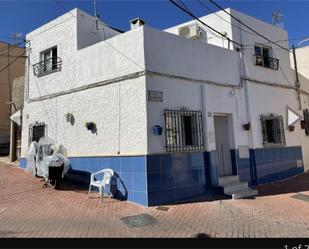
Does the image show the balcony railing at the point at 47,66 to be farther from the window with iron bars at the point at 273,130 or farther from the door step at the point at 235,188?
the window with iron bars at the point at 273,130

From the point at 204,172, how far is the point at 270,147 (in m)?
4.34

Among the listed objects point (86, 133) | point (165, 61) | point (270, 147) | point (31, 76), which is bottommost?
point (270, 147)

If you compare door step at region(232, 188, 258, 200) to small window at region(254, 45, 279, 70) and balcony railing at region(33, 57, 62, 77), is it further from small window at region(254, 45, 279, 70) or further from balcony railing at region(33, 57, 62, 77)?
balcony railing at region(33, 57, 62, 77)

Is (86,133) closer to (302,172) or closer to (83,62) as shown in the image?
(83,62)

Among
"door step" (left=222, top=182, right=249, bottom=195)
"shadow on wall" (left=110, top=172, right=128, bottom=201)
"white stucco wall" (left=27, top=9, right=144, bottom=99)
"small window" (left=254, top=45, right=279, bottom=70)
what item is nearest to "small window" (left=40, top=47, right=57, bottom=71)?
"white stucco wall" (left=27, top=9, right=144, bottom=99)

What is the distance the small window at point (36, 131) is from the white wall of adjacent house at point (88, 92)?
268mm

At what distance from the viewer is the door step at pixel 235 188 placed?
30.5ft

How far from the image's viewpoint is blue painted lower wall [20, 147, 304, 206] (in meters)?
8.11

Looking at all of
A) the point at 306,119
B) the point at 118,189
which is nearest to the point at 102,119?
the point at 118,189

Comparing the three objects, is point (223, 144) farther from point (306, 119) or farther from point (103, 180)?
point (306, 119)

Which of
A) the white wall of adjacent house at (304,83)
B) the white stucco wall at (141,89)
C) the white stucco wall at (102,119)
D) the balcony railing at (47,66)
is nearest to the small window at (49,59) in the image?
the balcony railing at (47,66)

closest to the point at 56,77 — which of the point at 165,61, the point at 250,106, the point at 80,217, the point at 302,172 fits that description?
the point at 165,61

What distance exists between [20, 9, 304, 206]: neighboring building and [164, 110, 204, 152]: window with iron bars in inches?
1.4

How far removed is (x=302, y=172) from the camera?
13719mm
